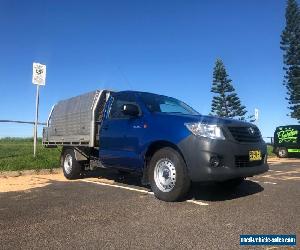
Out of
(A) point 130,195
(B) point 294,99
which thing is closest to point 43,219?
(A) point 130,195

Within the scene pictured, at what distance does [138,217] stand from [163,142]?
1.71 metres

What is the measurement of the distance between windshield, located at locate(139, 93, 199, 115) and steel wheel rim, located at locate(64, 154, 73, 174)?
313 centimetres

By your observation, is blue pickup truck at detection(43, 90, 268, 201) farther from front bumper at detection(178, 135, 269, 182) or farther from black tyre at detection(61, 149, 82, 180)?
black tyre at detection(61, 149, 82, 180)

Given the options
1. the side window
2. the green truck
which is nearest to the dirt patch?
the side window

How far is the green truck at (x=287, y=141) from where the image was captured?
22984mm

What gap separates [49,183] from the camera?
9.23 m

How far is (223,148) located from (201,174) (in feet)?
1.79

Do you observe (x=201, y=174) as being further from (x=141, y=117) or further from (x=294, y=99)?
(x=294, y=99)

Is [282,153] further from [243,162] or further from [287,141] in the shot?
[243,162]

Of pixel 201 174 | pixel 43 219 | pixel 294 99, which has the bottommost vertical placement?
pixel 43 219

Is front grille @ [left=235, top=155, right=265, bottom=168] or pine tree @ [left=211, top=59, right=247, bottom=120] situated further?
pine tree @ [left=211, top=59, right=247, bottom=120]

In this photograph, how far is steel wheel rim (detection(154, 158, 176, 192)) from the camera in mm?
6590

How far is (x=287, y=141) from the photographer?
76.3ft

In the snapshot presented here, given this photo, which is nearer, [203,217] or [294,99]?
[203,217]
